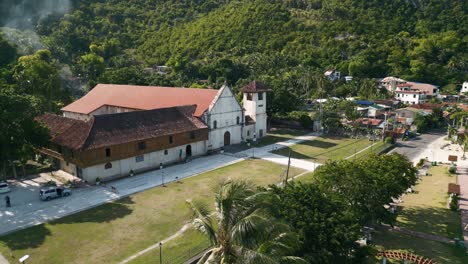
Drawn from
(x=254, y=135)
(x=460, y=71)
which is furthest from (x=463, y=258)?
(x=460, y=71)

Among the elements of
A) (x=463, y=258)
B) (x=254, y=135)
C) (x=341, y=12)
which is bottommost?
(x=463, y=258)

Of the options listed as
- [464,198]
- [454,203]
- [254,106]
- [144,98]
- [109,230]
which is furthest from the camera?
[144,98]

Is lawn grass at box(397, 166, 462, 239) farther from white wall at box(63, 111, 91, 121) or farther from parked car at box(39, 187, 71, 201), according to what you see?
white wall at box(63, 111, 91, 121)

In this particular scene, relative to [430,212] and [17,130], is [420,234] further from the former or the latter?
[17,130]

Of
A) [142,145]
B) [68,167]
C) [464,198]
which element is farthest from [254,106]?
[464,198]

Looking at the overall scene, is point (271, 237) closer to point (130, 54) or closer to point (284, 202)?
point (284, 202)

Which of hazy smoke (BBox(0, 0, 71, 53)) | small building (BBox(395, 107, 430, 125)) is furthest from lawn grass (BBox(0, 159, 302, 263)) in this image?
hazy smoke (BBox(0, 0, 71, 53))

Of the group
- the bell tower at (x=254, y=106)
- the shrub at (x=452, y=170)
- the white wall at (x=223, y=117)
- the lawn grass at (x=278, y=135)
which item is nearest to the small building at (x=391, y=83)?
the lawn grass at (x=278, y=135)

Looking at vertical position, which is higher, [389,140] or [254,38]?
[254,38]
